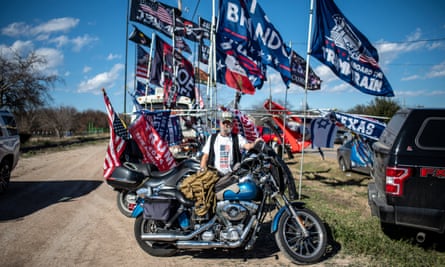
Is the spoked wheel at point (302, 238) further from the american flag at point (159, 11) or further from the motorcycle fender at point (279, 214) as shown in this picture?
the american flag at point (159, 11)

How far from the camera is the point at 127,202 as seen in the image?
5863 millimetres

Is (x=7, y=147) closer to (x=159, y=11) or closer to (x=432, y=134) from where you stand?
(x=159, y=11)

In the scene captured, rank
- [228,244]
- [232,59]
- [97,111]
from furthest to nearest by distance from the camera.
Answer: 1. [97,111]
2. [232,59]
3. [228,244]

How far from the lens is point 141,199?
4.19 m

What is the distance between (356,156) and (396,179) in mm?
6219

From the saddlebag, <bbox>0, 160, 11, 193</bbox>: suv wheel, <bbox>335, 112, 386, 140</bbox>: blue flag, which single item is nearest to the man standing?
the saddlebag

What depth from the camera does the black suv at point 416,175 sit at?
368cm

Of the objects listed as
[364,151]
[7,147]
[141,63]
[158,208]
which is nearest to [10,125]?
[7,147]

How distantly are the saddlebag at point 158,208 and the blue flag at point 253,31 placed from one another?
5390mm

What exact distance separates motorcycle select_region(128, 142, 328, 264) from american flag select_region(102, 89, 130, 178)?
2.02 metres

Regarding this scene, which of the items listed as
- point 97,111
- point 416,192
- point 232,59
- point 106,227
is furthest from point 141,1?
point 97,111

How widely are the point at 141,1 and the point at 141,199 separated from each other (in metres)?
9.02

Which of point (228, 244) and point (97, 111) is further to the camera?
point (97, 111)

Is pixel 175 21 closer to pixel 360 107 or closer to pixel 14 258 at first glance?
pixel 14 258
